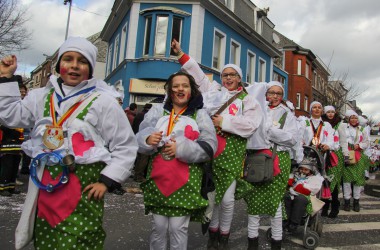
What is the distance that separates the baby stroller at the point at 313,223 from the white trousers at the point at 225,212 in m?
0.96

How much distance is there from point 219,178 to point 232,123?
602 mm

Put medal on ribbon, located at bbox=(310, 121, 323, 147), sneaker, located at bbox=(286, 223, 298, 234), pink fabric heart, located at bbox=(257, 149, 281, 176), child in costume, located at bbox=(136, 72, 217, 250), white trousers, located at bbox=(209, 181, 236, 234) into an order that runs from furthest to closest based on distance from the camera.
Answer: medal on ribbon, located at bbox=(310, 121, 323, 147)
sneaker, located at bbox=(286, 223, 298, 234)
pink fabric heart, located at bbox=(257, 149, 281, 176)
white trousers, located at bbox=(209, 181, 236, 234)
child in costume, located at bbox=(136, 72, 217, 250)

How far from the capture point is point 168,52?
54.1 ft

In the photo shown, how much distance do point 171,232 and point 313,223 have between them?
2688mm

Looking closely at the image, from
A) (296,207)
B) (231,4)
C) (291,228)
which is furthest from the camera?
(231,4)

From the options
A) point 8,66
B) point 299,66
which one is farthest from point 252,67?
point 8,66

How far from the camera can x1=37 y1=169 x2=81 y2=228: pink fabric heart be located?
83.4 inches

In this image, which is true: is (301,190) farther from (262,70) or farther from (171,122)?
(262,70)

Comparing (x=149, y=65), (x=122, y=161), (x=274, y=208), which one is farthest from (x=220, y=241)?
(x=149, y=65)

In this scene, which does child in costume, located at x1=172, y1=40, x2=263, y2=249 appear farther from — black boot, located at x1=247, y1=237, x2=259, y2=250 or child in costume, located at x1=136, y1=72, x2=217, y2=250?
child in costume, located at x1=136, y1=72, x2=217, y2=250

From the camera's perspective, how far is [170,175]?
278 centimetres

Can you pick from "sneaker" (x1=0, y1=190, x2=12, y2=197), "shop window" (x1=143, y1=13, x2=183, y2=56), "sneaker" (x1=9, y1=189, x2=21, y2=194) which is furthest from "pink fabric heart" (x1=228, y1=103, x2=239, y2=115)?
"shop window" (x1=143, y1=13, x2=183, y2=56)

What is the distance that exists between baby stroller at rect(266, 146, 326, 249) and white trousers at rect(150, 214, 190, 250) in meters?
2.09

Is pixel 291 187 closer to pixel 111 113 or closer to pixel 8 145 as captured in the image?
pixel 111 113
